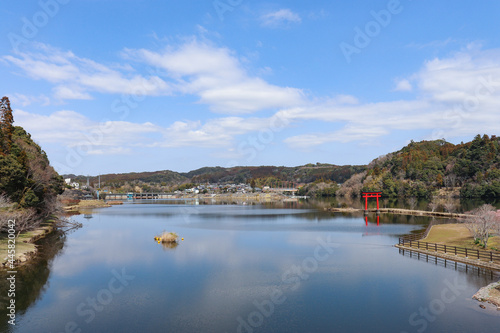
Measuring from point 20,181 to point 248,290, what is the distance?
29275 mm

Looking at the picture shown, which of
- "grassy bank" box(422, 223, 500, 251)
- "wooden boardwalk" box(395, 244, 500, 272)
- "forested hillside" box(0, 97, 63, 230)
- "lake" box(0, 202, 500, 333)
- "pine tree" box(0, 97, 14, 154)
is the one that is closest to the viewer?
"lake" box(0, 202, 500, 333)

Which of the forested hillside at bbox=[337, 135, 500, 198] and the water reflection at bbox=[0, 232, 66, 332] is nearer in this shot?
the water reflection at bbox=[0, 232, 66, 332]

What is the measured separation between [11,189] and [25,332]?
26604mm

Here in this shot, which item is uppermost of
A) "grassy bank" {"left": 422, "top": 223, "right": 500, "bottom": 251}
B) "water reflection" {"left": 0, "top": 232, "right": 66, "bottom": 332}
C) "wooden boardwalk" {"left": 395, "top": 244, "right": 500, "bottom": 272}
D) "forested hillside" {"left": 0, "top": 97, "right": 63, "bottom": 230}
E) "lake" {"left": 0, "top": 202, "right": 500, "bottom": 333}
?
"forested hillside" {"left": 0, "top": 97, "right": 63, "bottom": 230}

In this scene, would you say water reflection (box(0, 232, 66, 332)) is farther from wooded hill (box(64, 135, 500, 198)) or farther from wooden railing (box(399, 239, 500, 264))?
wooded hill (box(64, 135, 500, 198))

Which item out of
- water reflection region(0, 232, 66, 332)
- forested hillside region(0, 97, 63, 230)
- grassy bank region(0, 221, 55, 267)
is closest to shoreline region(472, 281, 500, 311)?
water reflection region(0, 232, 66, 332)

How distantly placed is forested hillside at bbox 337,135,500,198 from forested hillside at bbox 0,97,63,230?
97.7 metres

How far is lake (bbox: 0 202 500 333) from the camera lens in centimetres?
1691

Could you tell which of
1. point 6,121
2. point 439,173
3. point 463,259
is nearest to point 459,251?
point 463,259

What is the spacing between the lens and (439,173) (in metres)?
120

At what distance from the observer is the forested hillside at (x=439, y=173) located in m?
101

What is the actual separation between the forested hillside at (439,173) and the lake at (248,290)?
7943 cm

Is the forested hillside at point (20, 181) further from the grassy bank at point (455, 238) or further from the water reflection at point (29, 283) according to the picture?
the grassy bank at point (455, 238)

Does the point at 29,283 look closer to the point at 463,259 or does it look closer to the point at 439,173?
the point at 463,259
